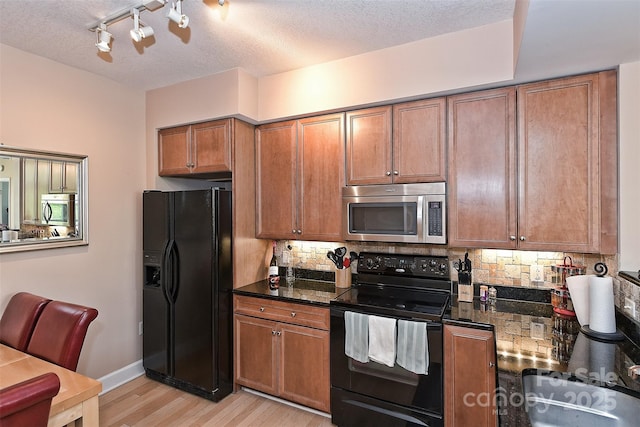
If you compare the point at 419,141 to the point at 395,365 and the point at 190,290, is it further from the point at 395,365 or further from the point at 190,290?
the point at 190,290

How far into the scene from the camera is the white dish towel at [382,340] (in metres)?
2.08

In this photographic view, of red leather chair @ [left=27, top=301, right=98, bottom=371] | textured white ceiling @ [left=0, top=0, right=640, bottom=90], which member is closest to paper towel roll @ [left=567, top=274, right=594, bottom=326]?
textured white ceiling @ [left=0, top=0, right=640, bottom=90]

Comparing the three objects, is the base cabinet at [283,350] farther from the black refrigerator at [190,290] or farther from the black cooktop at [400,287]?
the black cooktop at [400,287]

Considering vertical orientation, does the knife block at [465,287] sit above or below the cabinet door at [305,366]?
above

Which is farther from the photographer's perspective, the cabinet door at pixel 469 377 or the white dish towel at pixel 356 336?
the white dish towel at pixel 356 336

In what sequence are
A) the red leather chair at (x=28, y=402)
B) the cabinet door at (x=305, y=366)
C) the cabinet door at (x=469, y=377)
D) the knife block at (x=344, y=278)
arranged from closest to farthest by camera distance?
the red leather chair at (x=28, y=402) → the cabinet door at (x=469, y=377) → the cabinet door at (x=305, y=366) → the knife block at (x=344, y=278)

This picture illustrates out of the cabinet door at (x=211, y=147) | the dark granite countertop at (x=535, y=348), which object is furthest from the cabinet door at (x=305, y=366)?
the cabinet door at (x=211, y=147)

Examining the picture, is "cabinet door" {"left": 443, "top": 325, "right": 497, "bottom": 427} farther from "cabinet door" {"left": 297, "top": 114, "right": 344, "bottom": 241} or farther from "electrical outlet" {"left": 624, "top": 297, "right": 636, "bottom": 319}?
"cabinet door" {"left": 297, "top": 114, "right": 344, "bottom": 241}

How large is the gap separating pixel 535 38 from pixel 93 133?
3.14 m

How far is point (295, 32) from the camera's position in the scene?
2.12 metres

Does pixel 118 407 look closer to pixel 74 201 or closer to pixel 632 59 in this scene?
pixel 74 201

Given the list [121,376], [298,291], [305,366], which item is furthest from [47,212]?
[305,366]

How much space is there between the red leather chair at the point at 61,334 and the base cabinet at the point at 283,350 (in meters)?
1.17

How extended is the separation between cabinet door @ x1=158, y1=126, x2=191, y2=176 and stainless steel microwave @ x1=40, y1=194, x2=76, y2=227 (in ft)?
2.56
